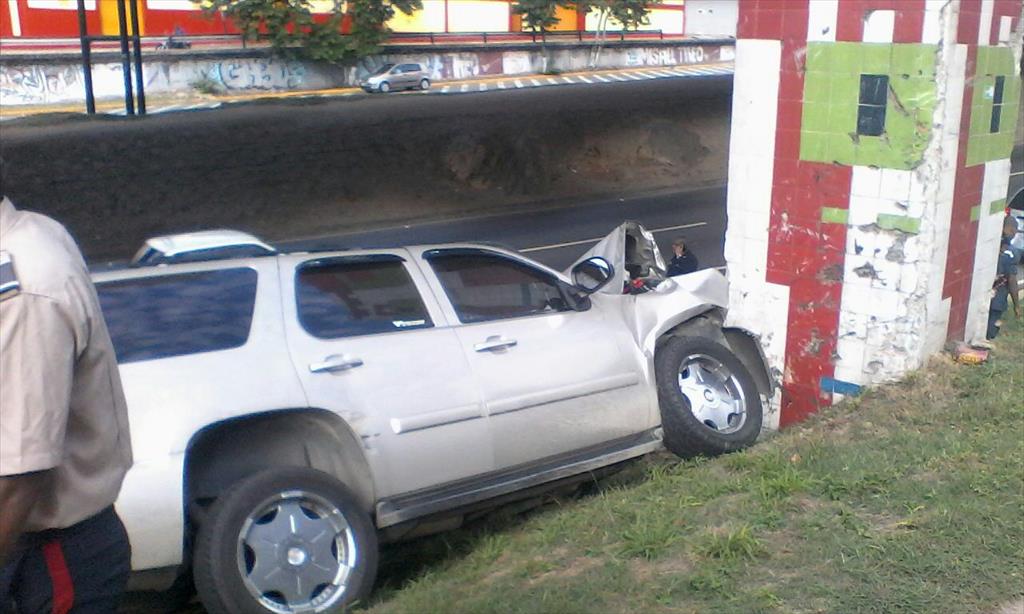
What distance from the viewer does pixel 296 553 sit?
4629mm

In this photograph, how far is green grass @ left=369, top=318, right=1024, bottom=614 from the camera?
4.27 metres

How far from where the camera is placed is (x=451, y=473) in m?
5.30

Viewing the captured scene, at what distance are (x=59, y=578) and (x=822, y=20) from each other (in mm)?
6405

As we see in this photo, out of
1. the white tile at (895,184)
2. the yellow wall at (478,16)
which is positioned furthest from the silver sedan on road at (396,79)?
the white tile at (895,184)

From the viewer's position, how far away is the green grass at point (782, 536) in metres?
4.27

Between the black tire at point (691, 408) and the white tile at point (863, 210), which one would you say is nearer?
the black tire at point (691, 408)

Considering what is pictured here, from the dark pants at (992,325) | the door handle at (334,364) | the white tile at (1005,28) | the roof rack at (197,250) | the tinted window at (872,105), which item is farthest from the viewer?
the dark pants at (992,325)

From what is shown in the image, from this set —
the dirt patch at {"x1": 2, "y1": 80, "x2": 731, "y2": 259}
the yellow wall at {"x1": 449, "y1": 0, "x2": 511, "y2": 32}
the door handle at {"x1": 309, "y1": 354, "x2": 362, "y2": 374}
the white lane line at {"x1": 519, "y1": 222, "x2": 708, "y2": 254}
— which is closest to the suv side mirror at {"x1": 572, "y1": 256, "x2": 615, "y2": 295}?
the door handle at {"x1": 309, "y1": 354, "x2": 362, "y2": 374}

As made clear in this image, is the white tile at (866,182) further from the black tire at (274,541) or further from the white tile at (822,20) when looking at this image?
the black tire at (274,541)

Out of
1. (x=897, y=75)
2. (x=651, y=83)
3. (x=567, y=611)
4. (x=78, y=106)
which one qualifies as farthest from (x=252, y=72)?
(x=567, y=611)

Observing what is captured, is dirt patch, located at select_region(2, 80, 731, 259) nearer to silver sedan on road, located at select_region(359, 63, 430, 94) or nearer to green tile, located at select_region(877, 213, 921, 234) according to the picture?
silver sedan on road, located at select_region(359, 63, 430, 94)

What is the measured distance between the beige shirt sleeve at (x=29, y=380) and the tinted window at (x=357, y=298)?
2.68 m

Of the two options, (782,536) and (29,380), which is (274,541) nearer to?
(782,536)

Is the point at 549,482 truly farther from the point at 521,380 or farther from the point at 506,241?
the point at 506,241
